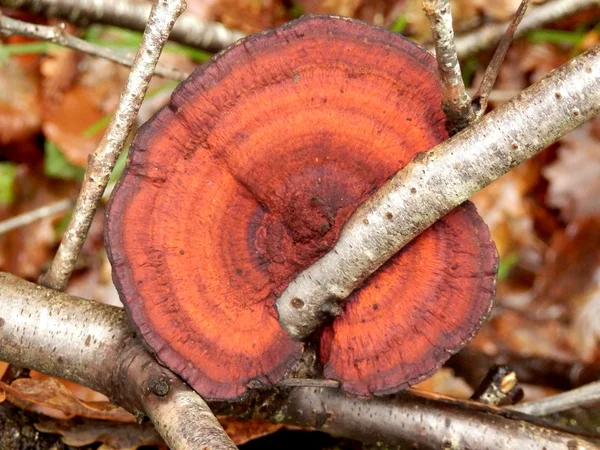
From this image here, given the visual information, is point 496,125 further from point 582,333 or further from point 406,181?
point 582,333

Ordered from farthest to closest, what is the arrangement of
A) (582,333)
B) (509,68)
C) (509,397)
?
(509,68), (582,333), (509,397)

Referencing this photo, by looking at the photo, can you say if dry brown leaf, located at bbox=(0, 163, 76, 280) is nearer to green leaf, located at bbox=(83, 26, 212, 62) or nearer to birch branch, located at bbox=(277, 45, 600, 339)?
green leaf, located at bbox=(83, 26, 212, 62)

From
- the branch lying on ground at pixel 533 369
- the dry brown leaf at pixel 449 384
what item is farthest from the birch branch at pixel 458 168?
the dry brown leaf at pixel 449 384

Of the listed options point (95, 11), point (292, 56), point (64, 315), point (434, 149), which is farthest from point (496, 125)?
point (95, 11)

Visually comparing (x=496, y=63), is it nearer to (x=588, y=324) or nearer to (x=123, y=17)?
(x=123, y=17)

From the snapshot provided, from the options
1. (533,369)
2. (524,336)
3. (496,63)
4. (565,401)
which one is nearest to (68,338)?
(496,63)

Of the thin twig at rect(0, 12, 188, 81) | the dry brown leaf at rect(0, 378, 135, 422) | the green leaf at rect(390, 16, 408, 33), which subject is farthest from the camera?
the green leaf at rect(390, 16, 408, 33)

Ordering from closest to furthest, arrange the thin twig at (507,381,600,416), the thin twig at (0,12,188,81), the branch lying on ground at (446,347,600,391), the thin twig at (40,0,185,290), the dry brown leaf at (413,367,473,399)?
the thin twig at (40,0,185,290) < the thin twig at (507,381,600,416) < the thin twig at (0,12,188,81) < the branch lying on ground at (446,347,600,391) < the dry brown leaf at (413,367,473,399)

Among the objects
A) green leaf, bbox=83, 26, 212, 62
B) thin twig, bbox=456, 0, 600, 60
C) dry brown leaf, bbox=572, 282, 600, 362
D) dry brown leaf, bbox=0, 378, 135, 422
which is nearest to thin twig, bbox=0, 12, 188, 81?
green leaf, bbox=83, 26, 212, 62
